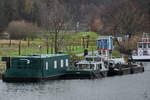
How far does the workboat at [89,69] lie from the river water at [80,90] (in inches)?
52.2

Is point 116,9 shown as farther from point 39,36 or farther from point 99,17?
point 39,36

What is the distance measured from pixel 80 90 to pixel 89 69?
1134 cm

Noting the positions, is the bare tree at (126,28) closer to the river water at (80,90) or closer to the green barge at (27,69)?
the river water at (80,90)

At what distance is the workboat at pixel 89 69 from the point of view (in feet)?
256

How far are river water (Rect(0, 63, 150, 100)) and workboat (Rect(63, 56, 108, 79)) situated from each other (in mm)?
1327

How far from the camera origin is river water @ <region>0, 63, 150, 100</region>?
2494 inches

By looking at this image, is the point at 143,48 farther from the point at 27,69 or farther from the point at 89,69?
the point at 27,69

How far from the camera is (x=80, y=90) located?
225ft

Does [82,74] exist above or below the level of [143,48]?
below

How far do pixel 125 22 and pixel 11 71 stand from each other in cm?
7428

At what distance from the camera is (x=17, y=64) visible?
75312 mm

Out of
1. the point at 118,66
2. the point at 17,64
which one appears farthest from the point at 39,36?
the point at 17,64

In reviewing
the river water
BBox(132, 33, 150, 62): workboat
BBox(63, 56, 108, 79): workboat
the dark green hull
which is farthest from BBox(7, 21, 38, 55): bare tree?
the river water

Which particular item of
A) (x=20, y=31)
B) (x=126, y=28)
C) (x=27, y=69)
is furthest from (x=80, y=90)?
(x=126, y=28)
